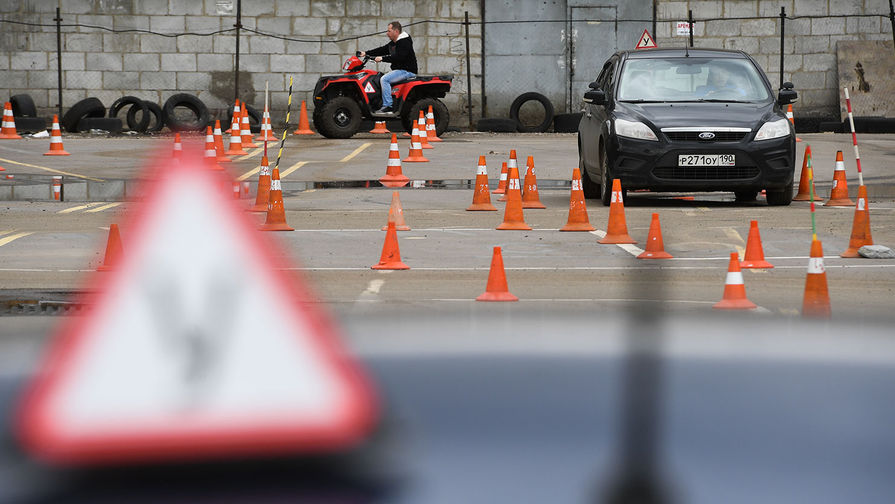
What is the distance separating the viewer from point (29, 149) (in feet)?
82.1

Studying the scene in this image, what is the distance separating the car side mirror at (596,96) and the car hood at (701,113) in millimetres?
323

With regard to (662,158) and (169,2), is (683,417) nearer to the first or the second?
(662,158)

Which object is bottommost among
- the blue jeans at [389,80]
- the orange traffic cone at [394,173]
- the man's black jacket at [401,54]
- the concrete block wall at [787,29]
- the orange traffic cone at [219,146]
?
the orange traffic cone at [394,173]

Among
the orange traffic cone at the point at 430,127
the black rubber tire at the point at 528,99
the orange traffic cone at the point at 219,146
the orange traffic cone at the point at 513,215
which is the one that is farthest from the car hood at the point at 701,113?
the black rubber tire at the point at 528,99

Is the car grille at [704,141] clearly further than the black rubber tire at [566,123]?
No

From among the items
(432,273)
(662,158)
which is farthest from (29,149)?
(432,273)

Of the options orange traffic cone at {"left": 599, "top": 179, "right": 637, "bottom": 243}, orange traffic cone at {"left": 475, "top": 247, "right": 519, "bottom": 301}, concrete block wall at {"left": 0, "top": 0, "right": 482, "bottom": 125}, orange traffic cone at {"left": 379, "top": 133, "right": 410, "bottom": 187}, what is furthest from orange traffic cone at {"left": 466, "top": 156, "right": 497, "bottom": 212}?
concrete block wall at {"left": 0, "top": 0, "right": 482, "bottom": 125}

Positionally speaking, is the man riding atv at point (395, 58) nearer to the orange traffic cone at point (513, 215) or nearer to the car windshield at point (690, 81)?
the car windshield at point (690, 81)

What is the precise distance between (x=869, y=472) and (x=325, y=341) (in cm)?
81

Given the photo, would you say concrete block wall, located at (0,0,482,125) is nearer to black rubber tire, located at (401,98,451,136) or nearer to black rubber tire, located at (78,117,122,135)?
black rubber tire, located at (78,117,122,135)

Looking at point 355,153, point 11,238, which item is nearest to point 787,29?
point 355,153

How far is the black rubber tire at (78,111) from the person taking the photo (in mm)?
29625

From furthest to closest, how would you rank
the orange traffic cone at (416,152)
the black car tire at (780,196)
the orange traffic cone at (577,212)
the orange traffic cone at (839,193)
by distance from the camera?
the orange traffic cone at (416,152)
the orange traffic cone at (839,193)
the black car tire at (780,196)
the orange traffic cone at (577,212)

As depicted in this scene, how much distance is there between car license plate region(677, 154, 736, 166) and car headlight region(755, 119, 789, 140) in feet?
1.24
